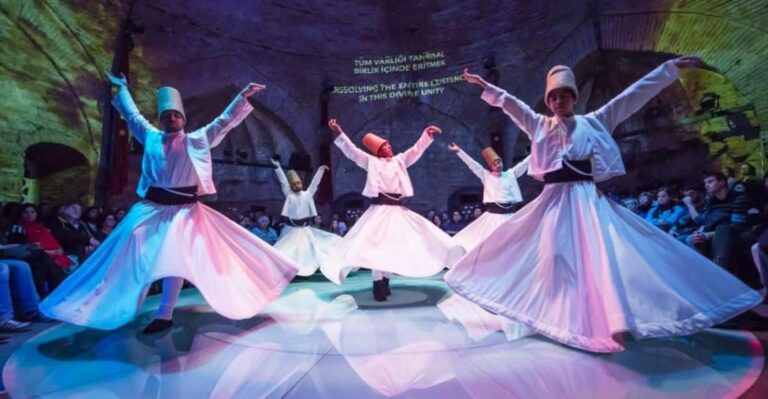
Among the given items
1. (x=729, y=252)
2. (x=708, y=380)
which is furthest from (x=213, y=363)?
(x=729, y=252)

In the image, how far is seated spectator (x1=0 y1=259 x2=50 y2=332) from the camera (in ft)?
11.6

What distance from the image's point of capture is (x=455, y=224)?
10.4 m

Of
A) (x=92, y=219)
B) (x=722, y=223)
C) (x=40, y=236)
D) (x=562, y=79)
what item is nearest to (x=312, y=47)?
(x=92, y=219)

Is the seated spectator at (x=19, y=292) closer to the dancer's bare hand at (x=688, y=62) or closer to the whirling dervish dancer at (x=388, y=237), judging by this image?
the whirling dervish dancer at (x=388, y=237)

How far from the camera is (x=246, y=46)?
1068cm

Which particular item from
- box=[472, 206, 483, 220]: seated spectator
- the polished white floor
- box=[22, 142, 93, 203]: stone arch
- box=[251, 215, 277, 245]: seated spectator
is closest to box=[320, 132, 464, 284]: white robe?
the polished white floor

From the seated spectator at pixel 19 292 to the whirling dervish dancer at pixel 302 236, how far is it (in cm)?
299

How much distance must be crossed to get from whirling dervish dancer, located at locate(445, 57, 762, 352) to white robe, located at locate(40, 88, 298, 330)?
154cm

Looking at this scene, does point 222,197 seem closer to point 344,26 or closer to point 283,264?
point 344,26

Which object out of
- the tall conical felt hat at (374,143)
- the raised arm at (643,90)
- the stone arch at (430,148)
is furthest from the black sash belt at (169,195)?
the stone arch at (430,148)

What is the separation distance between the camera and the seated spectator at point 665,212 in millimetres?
5336

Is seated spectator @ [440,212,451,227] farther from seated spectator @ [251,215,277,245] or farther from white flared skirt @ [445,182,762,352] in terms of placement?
white flared skirt @ [445,182,762,352]

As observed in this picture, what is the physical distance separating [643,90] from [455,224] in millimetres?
7675

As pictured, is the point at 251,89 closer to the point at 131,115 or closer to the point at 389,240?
the point at 131,115
